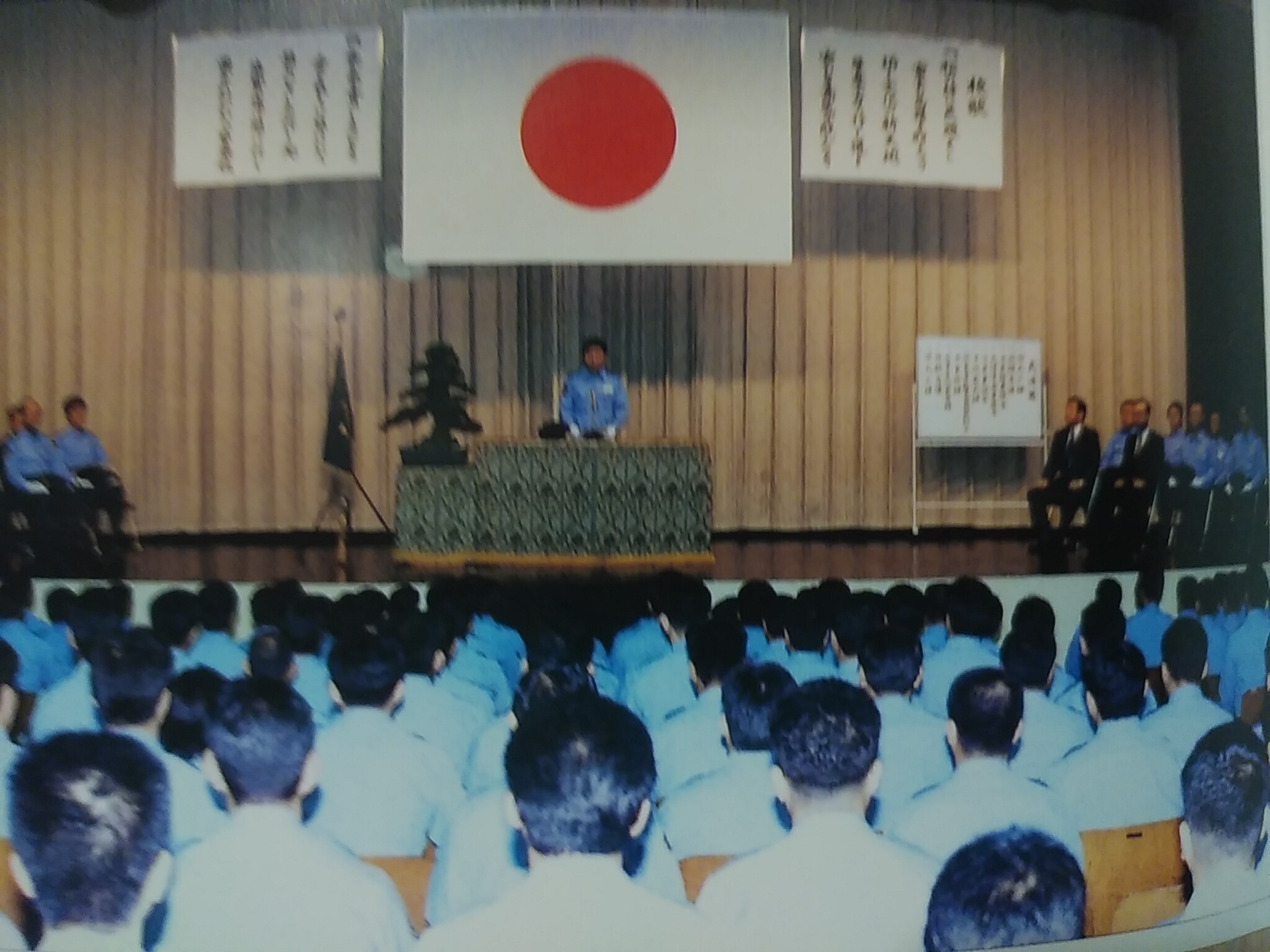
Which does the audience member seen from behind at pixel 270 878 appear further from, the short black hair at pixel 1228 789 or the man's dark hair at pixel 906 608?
the short black hair at pixel 1228 789

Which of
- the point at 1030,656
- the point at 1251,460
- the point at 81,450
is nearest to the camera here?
the point at 81,450

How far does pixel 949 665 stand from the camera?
1.80 m

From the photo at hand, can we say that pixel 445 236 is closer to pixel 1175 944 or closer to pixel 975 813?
pixel 975 813

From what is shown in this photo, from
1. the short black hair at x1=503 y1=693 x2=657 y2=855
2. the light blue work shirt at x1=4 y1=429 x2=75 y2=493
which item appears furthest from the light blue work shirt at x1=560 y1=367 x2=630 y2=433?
the light blue work shirt at x1=4 y1=429 x2=75 y2=493

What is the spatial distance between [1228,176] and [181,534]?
98.5 inches

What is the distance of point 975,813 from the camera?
1.73 meters

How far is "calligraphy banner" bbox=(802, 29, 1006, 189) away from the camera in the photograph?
1812 mm

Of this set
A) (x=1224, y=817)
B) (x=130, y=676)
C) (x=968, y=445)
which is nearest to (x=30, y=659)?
(x=130, y=676)

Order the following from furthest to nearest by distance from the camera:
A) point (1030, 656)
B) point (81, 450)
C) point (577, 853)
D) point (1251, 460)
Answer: point (1251, 460) → point (1030, 656) → point (81, 450) → point (577, 853)

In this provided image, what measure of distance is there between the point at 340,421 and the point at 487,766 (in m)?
0.76

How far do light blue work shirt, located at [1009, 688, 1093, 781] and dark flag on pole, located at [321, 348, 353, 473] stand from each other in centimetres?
153

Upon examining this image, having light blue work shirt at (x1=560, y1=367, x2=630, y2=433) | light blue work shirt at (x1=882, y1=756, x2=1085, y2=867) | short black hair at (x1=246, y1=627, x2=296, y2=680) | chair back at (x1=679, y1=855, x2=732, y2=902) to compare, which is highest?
light blue work shirt at (x1=560, y1=367, x2=630, y2=433)

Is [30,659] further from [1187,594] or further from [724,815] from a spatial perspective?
[1187,594]

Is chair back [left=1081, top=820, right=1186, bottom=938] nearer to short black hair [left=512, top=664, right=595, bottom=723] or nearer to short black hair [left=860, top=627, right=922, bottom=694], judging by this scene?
short black hair [left=860, top=627, right=922, bottom=694]
